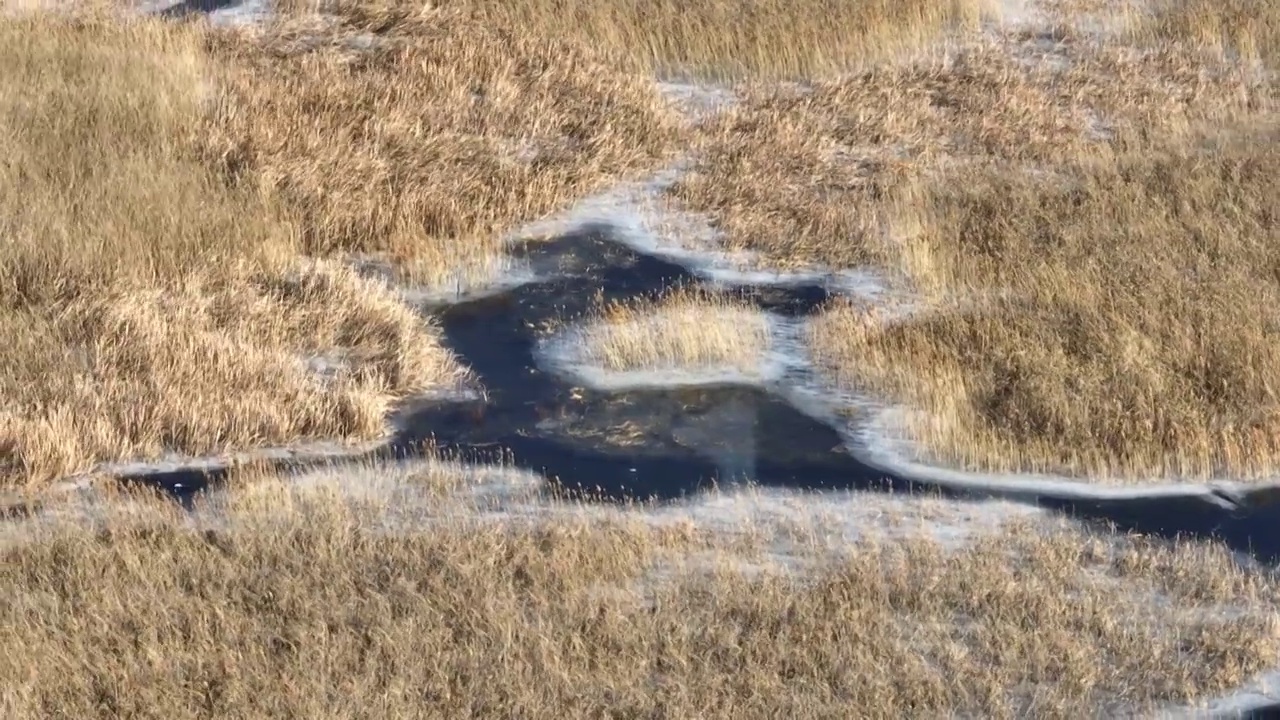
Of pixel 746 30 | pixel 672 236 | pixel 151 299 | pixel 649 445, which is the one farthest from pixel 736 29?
pixel 649 445

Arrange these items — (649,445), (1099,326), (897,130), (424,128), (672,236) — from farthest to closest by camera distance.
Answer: (897,130), (424,128), (672,236), (1099,326), (649,445)

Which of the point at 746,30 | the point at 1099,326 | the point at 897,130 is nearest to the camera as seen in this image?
the point at 1099,326

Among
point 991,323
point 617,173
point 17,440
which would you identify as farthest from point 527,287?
point 17,440

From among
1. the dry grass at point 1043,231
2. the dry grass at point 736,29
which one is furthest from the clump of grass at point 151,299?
the dry grass at point 736,29

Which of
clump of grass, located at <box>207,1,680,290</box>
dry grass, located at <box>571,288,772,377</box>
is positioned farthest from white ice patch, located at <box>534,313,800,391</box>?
clump of grass, located at <box>207,1,680,290</box>

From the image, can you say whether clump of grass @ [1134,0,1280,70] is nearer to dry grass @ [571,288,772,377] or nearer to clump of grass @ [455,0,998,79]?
clump of grass @ [455,0,998,79]

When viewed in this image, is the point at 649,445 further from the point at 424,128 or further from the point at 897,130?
the point at 897,130
